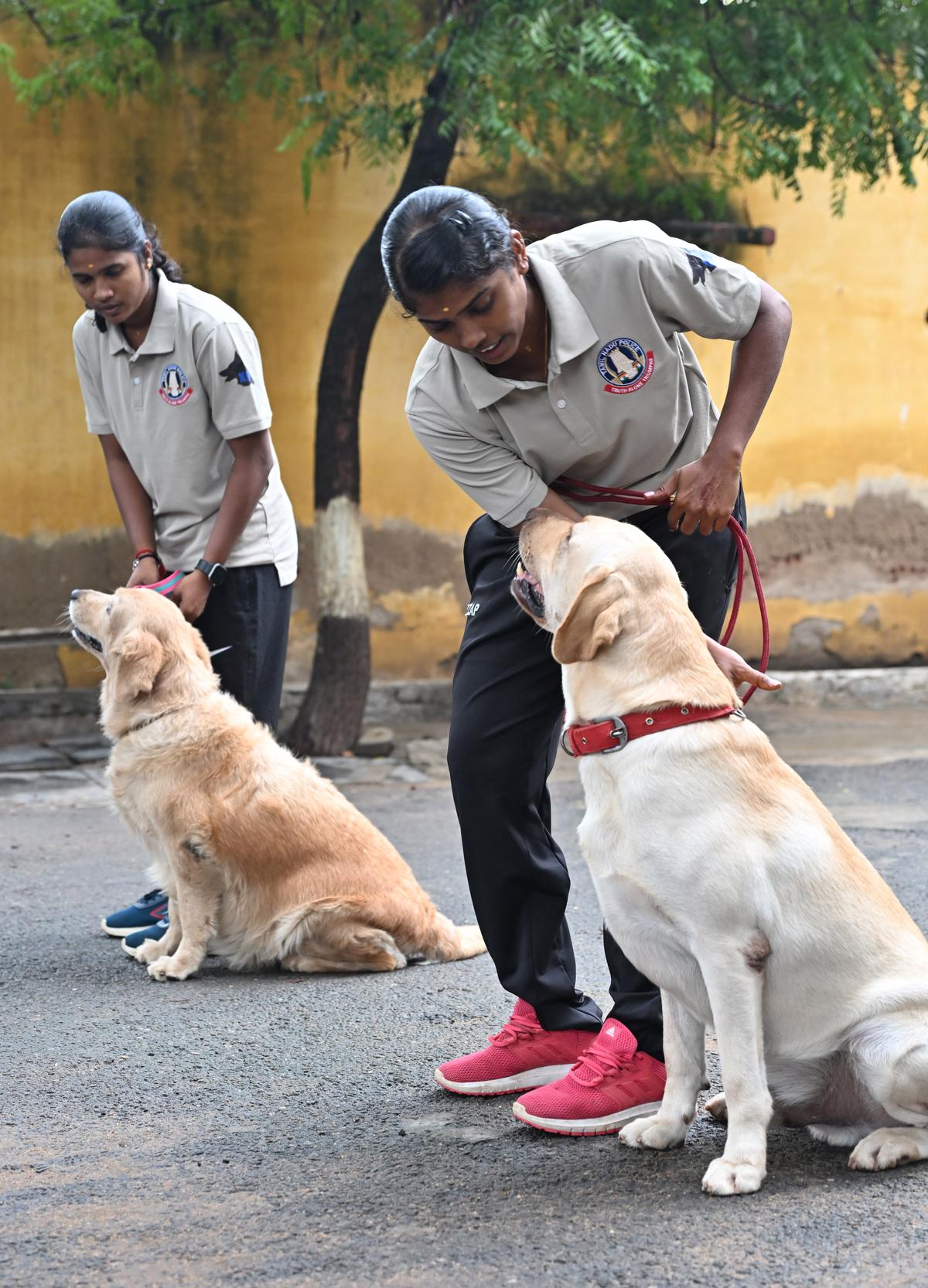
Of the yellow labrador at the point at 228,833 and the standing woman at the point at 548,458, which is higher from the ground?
the standing woman at the point at 548,458

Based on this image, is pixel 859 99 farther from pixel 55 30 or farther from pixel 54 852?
pixel 54 852

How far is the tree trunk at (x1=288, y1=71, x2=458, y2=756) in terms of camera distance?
8.00 m

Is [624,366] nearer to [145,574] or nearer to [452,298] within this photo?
[452,298]

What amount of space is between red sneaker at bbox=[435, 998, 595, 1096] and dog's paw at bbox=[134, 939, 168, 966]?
4.61ft

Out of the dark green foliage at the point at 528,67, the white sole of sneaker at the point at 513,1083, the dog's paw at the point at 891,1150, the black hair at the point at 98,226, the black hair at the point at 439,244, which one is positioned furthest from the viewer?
the dark green foliage at the point at 528,67

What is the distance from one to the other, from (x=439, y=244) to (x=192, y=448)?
6.05 feet

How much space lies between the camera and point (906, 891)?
16.2 ft

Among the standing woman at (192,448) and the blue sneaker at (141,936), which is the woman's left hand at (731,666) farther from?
the blue sneaker at (141,936)

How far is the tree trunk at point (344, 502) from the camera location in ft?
26.2

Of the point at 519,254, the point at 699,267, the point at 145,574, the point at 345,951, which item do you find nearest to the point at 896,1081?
the point at 699,267

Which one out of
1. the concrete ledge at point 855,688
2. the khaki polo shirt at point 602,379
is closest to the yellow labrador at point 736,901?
the khaki polo shirt at point 602,379

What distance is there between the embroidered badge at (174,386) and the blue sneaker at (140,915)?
5.57 feet

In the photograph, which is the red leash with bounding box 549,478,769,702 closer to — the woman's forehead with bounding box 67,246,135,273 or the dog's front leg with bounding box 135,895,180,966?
the woman's forehead with bounding box 67,246,135,273

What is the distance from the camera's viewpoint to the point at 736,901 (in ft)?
8.27
